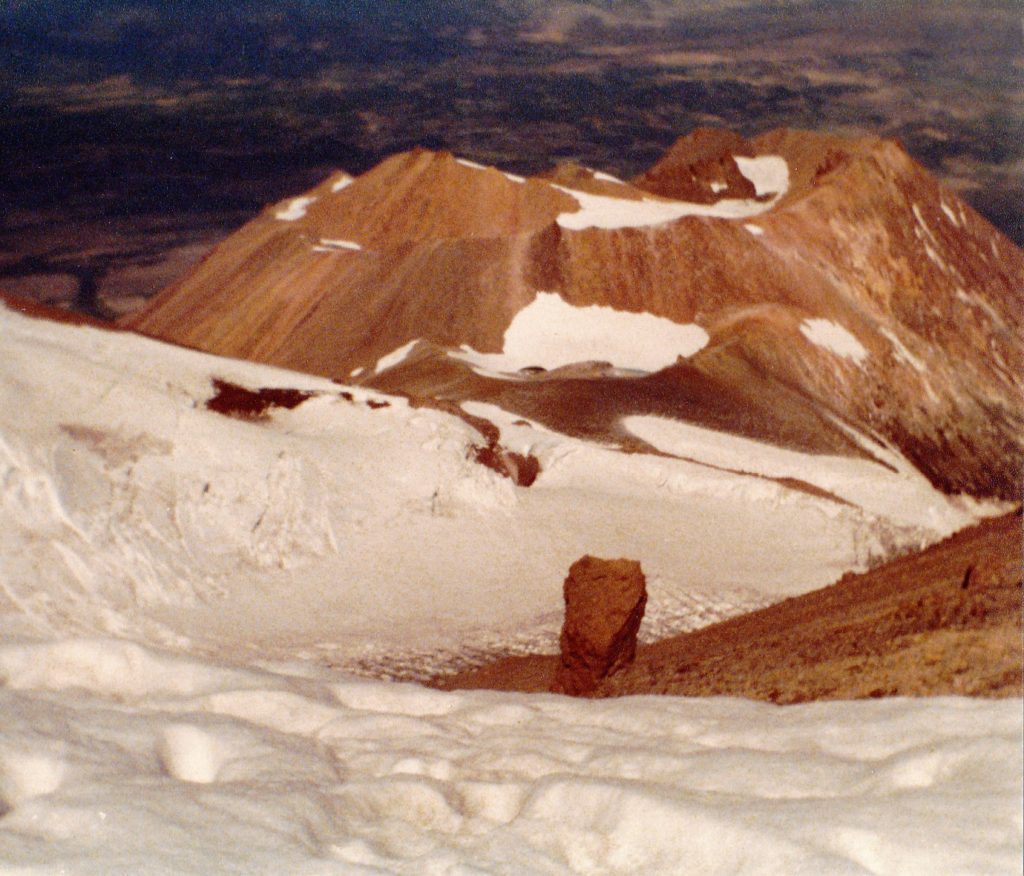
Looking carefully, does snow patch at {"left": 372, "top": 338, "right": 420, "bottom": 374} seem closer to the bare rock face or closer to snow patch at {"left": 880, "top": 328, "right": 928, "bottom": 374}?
snow patch at {"left": 880, "top": 328, "right": 928, "bottom": 374}

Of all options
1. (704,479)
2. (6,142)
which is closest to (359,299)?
(704,479)

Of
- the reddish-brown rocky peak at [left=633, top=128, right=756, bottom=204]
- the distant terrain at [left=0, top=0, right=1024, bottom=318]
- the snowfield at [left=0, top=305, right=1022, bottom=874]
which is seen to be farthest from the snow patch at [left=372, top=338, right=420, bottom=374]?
the distant terrain at [left=0, top=0, right=1024, bottom=318]

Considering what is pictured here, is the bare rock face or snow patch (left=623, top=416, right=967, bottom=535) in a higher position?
snow patch (left=623, top=416, right=967, bottom=535)

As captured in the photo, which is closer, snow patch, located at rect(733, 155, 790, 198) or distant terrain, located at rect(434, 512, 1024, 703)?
distant terrain, located at rect(434, 512, 1024, 703)

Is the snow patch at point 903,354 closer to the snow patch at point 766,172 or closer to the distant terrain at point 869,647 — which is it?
the snow patch at point 766,172

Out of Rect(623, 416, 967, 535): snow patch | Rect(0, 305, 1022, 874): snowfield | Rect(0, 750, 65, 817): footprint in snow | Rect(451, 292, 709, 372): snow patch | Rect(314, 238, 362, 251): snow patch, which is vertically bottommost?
Rect(0, 750, 65, 817): footprint in snow

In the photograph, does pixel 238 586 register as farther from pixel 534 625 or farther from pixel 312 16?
pixel 312 16
